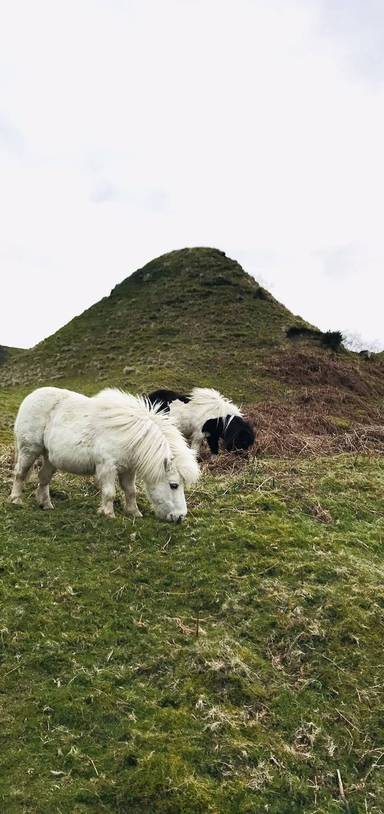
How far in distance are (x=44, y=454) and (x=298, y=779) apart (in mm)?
6408

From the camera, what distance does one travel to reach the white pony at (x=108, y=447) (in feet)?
26.6

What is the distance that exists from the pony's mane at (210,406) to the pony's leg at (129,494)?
582 cm

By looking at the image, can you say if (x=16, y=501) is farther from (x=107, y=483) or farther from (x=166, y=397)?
(x=166, y=397)

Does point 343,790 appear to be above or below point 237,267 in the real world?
below

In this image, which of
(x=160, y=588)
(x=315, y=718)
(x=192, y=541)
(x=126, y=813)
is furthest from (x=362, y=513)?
(x=126, y=813)

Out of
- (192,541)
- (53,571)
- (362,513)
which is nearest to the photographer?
(53,571)

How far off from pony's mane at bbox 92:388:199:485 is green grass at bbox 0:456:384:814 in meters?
0.86

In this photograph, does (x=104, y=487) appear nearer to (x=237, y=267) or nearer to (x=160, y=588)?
(x=160, y=588)

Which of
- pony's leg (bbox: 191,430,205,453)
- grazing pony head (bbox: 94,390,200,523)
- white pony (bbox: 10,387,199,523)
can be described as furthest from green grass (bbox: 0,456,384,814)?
pony's leg (bbox: 191,430,205,453)

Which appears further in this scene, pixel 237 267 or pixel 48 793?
pixel 237 267

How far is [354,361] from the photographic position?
32.9 m

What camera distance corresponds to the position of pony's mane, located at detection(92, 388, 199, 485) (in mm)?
8055

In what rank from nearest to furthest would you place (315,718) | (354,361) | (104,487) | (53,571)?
(315,718) < (53,571) < (104,487) < (354,361)

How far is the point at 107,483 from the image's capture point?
27.5ft
